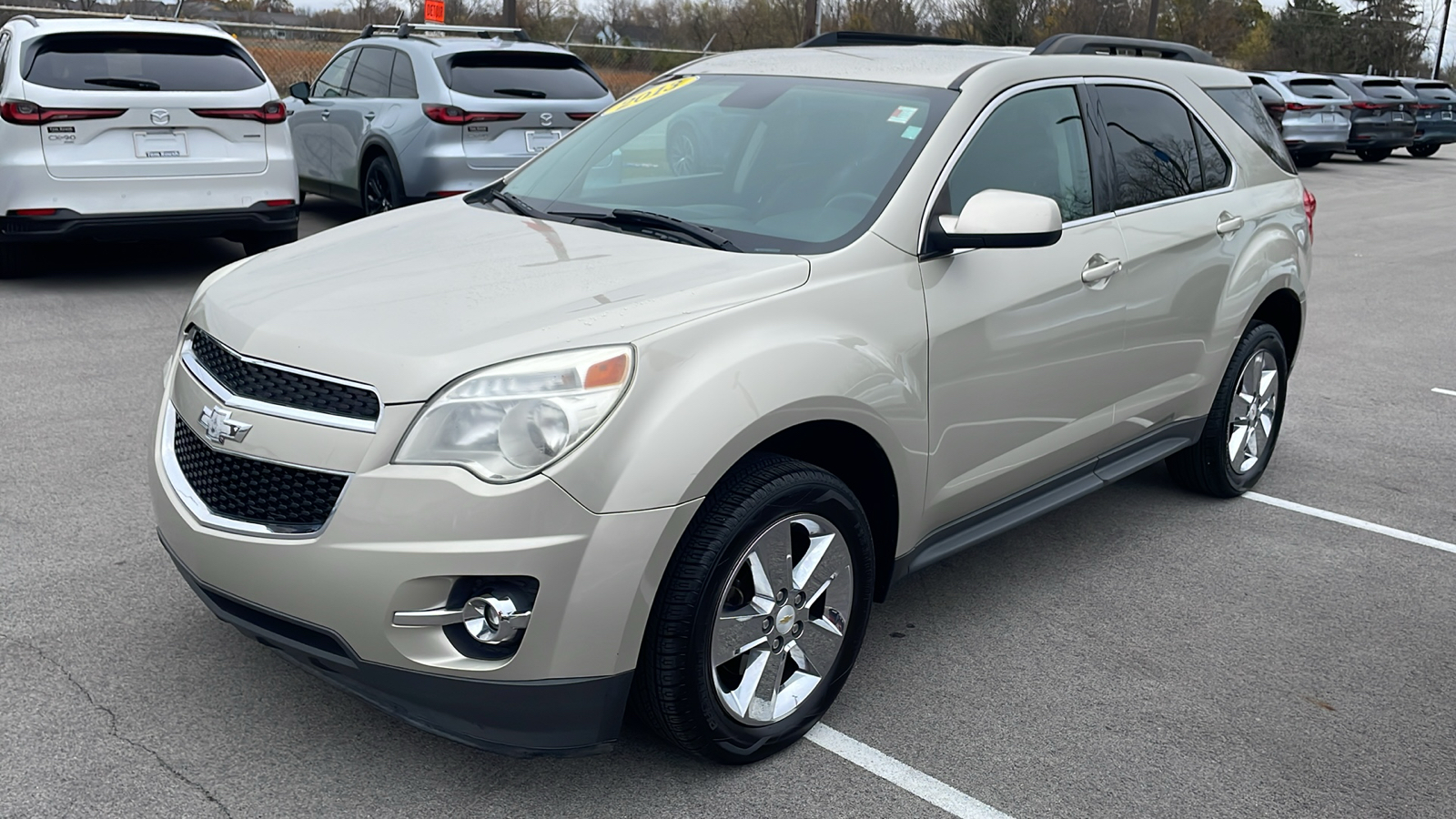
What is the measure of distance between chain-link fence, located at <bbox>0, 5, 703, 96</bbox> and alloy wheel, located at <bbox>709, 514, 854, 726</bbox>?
15.3 m

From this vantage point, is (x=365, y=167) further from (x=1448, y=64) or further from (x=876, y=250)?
(x=1448, y=64)

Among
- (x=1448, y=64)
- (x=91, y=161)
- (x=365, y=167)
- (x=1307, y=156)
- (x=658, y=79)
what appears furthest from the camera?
(x=1448, y=64)

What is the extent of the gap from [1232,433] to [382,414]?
3.78 meters

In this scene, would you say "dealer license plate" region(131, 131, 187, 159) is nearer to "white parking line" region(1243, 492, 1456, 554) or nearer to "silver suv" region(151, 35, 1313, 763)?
"silver suv" region(151, 35, 1313, 763)

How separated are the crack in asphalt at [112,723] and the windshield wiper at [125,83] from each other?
5.40 meters

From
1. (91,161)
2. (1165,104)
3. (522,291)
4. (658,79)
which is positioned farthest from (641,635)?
(91,161)

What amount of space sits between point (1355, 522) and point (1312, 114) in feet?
66.4

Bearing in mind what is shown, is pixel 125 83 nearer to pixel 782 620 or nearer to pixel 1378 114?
pixel 782 620

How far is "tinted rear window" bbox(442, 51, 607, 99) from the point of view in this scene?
966cm

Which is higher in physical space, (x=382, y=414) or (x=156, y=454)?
(x=382, y=414)

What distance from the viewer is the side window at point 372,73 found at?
10.3 m

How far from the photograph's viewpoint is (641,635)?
2.75 meters

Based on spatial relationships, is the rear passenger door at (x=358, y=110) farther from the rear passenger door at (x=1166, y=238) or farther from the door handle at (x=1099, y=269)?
the door handle at (x=1099, y=269)

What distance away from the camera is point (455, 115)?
942 centimetres
